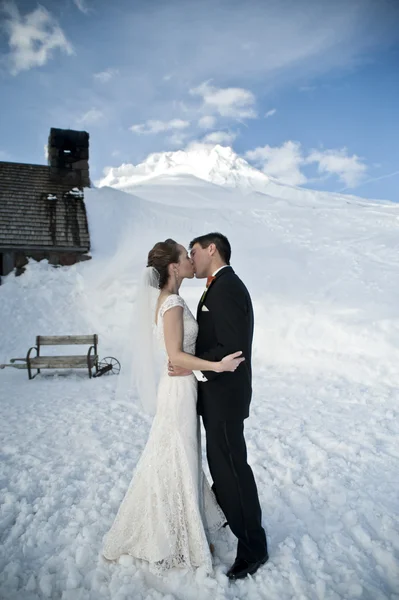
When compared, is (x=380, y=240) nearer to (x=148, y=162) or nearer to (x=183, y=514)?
(x=183, y=514)

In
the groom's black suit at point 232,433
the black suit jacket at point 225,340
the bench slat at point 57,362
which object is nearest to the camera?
the black suit jacket at point 225,340

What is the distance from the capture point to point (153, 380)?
334cm

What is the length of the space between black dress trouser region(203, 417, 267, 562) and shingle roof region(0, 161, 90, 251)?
14237 millimetres

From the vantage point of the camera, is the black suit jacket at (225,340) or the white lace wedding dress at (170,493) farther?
the white lace wedding dress at (170,493)

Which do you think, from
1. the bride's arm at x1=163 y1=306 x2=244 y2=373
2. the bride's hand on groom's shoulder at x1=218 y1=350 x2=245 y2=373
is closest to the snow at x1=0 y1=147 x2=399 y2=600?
the bride's arm at x1=163 y1=306 x2=244 y2=373

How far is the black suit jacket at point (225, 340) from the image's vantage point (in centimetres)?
274

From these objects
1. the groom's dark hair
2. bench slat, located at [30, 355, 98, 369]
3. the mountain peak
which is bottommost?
bench slat, located at [30, 355, 98, 369]

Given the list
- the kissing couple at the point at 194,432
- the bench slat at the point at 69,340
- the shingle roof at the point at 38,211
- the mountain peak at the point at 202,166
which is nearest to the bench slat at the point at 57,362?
the bench slat at the point at 69,340

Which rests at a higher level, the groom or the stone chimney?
the stone chimney

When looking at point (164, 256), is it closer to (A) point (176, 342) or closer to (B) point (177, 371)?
(A) point (176, 342)

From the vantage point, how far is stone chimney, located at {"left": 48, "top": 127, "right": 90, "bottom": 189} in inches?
750

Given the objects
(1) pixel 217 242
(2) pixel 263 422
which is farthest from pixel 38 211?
(1) pixel 217 242

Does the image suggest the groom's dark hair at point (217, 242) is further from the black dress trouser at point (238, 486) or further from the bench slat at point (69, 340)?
the bench slat at point (69, 340)

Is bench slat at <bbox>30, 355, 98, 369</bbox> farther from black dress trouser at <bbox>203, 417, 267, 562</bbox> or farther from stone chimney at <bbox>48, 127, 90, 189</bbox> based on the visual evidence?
stone chimney at <bbox>48, 127, 90, 189</bbox>
